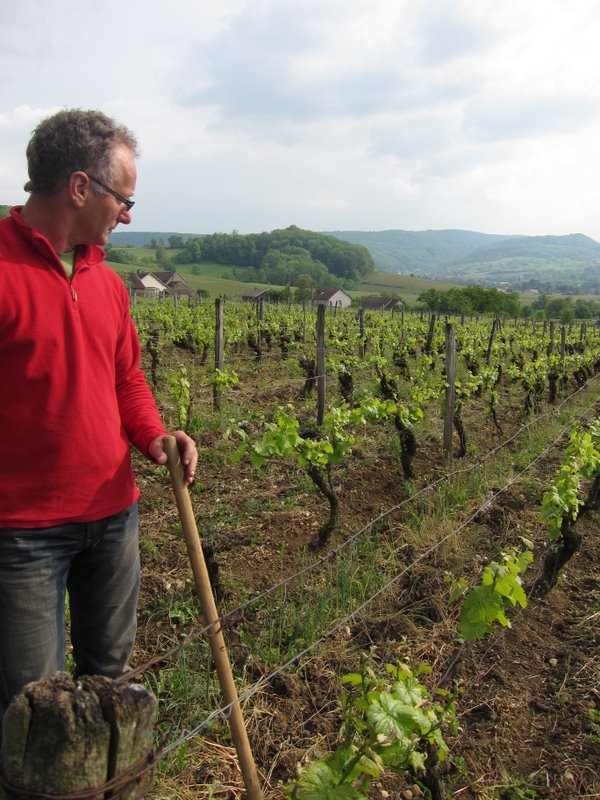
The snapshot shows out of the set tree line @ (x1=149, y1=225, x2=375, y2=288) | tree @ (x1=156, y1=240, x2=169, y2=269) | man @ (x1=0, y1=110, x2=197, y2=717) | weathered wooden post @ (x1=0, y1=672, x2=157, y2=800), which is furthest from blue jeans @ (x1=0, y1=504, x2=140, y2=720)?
tree @ (x1=156, y1=240, x2=169, y2=269)

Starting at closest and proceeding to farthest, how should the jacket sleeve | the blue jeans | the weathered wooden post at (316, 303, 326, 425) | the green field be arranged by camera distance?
the blue jeans, the jacket sleeve, the weathered wooden post at (316, 303, 326, 425), the green field

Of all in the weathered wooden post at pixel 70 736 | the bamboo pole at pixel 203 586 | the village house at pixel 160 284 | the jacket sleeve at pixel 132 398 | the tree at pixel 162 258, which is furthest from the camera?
the tree at pixel 162 258

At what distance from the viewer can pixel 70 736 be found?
1.06 m

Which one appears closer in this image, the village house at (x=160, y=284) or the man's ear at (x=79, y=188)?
the man's ear at (x=79, y=188)

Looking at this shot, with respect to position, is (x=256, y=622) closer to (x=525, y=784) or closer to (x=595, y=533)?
(x=525, y=784)

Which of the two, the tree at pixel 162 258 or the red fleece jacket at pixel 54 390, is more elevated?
the tree at pixel 162 258

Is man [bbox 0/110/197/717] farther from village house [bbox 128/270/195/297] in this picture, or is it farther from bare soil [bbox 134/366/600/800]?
village house [bbox 128/270/195/297]

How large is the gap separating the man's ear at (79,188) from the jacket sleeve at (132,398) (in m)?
0.45

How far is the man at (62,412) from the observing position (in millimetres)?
1744

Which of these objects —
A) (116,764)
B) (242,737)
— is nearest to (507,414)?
(242,737)

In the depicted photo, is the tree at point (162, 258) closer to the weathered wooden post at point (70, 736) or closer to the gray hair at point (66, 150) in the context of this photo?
the gray hair at point (66, 150)

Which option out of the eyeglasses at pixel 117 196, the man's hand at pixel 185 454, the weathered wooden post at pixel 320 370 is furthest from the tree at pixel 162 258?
the man's hand at pixel 185 454

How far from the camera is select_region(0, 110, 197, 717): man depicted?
5.72 ft

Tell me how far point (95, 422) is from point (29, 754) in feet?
3.41
